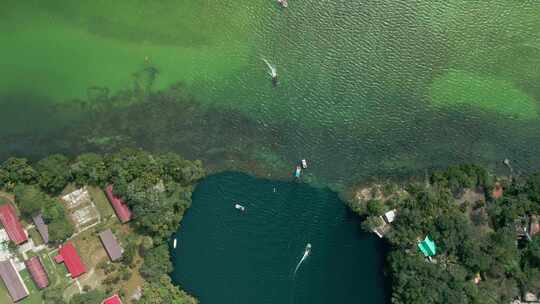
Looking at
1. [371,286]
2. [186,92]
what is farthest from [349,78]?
[371,286]

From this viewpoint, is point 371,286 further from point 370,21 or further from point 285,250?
point 370,21

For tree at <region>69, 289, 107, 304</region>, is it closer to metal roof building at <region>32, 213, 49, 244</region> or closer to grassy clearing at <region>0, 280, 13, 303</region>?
grassy clearing at <region>0, 280, 13, 303</region>

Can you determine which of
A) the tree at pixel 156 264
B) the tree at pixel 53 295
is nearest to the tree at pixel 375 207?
the tree at pixel 156 264

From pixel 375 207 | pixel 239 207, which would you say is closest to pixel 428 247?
pixel 375 207

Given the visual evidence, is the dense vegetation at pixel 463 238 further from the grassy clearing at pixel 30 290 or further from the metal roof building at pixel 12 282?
the metal roof building at pixel 12 282

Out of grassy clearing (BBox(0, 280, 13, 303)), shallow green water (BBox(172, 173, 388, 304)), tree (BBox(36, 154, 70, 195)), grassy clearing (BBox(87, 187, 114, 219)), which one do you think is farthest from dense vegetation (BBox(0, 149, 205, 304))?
grassy clearing (BBox(0, 280, 13, 303))

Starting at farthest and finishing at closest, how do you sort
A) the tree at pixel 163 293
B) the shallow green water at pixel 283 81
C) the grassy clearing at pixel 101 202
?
the shallow green water at pixel 283 81, the grassy clearing at pixel 101 202, the tree at pixel 163 293
